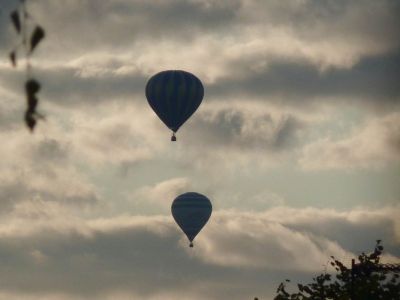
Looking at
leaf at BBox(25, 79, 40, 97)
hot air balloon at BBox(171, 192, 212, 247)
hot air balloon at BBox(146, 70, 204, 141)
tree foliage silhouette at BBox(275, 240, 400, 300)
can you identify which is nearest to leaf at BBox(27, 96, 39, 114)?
leaf at BBox(25, 79, 40, 97)

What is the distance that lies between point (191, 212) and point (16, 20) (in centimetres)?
15075

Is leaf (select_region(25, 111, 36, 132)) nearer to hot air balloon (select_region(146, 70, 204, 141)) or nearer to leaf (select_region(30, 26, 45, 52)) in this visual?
leaf (select_region(30, 26, 45, 52))

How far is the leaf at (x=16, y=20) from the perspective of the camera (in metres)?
10.0

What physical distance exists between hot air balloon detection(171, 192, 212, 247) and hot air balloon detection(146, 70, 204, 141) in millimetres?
24452

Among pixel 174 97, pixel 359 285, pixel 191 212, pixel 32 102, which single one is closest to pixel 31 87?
pixel 32 102

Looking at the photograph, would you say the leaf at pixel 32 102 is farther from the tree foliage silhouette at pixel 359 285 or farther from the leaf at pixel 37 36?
the tree foliage silhouette at pixel 359 285

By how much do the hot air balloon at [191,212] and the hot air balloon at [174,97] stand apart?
2445cm

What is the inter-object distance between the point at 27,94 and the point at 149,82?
133935 millimetres

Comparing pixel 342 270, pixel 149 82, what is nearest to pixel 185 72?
pixel 149 82

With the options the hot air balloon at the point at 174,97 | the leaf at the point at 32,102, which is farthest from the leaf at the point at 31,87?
the hot air balloon at the point at 174,97

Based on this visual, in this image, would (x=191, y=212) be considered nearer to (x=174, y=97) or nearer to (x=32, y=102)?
(x=174, y=97)

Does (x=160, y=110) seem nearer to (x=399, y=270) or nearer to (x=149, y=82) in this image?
(x=149, y=82)

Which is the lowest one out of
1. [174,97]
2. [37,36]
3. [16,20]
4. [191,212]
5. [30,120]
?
[30,120]

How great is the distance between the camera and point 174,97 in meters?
137
